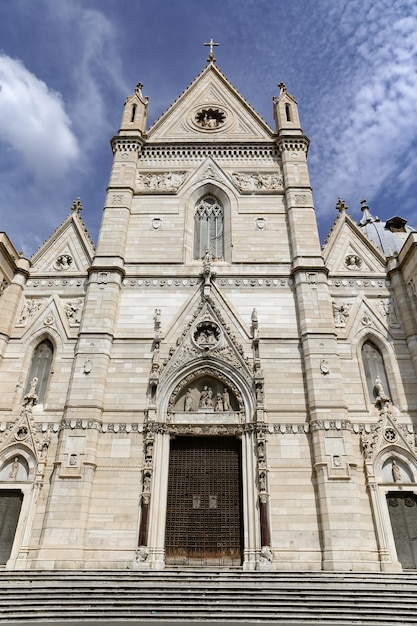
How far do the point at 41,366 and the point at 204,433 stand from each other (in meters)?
6.16

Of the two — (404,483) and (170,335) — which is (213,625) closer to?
(404,483)

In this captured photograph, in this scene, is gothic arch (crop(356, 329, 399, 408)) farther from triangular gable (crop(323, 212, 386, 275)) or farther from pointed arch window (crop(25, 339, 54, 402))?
pointed arch window (crop(25, 339, 54, 402))

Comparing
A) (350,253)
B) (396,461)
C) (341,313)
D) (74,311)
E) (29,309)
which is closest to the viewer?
(396,461)

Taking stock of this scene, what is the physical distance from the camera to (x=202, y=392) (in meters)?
14.8

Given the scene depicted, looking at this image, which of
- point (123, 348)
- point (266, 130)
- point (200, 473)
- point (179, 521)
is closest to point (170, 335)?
point (123, 348)

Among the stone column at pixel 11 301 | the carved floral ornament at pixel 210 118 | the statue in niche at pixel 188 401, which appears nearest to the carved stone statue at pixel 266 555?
the statue in niche at pixel 188 401

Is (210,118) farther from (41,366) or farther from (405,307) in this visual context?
(41,366)

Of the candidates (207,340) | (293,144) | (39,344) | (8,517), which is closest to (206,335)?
(207,340)

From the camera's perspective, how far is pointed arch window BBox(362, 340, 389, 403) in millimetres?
14800

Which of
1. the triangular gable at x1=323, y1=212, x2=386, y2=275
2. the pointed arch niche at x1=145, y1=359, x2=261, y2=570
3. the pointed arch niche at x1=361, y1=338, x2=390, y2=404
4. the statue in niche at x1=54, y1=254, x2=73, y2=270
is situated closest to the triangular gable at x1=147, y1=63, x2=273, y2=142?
the triangular gable at x1=323, y1=212, x2=386, y2=275

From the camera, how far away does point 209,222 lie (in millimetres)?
19016

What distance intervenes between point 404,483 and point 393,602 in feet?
15.1

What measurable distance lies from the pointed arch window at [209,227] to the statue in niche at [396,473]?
9639 mm

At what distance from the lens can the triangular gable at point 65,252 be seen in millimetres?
17469
